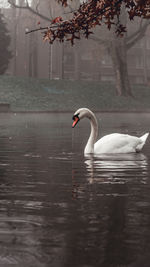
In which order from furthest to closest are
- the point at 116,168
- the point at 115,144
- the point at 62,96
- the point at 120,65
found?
the point at 120,65
the point at 62,96
the point at 115,144
the point at 116,168

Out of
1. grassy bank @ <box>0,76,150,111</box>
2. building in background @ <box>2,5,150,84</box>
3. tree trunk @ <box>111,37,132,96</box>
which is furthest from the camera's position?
building in background @ <box>2,5,150,84</box>

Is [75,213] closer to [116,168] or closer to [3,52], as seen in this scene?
[116,168]

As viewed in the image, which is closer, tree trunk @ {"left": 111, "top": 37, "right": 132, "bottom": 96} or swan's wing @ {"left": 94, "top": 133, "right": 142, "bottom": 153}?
swan's wing @ {"left": 94, "top": 133, "right": 142, "bottom": 153}

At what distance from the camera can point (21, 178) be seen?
10523mm

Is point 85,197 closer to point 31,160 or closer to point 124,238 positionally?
point 124,238

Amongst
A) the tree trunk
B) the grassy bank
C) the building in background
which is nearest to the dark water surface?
the grassy bank

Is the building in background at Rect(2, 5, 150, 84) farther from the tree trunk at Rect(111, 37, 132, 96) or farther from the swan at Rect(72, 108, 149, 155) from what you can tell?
the swan at Rect(72, 108, 149, 155)

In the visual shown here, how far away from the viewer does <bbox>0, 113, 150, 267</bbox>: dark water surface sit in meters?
5.18

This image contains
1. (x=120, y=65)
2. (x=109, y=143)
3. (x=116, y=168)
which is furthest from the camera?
(x=120, y=65)

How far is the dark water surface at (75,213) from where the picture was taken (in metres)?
5.18

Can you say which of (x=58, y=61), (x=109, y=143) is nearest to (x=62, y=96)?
(x=109, y=143)

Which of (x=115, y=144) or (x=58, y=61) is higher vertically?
(x=115, y=144)

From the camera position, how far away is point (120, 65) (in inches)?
2191

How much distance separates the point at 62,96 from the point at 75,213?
152 ft
